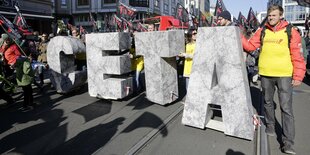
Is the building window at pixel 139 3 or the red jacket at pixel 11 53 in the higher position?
the building window at pixel 139 3

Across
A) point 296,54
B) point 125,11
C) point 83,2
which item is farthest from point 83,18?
point 296,54

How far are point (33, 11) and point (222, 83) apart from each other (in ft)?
83.9

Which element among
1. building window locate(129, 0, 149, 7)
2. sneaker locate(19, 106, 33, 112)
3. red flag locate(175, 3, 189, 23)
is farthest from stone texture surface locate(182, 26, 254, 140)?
building window locate(129, 0, 149, 7)

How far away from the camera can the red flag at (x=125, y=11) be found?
680 inches

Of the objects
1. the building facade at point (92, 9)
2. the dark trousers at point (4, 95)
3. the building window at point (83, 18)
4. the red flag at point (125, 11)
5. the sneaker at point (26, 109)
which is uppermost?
the building facade at point (92, 9)

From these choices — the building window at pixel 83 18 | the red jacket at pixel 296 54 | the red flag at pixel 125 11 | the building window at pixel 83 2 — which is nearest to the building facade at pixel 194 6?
the red flag at pixel 125 11

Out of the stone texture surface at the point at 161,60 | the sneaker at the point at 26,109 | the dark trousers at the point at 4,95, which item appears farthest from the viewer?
the dark trousers at the point at 4,95

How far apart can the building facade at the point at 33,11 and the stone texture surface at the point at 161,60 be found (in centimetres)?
1872

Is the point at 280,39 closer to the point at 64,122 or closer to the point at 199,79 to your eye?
the point at 199,79

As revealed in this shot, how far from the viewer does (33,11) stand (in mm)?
25547

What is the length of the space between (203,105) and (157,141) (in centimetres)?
104

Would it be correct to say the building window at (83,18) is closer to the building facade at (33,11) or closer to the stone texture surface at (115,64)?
the building facade at (33,11)

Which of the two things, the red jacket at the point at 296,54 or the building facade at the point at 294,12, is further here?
the building facade at the point at 294,12

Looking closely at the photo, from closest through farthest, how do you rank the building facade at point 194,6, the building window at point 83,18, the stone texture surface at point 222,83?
the stone texture surface at point 222,83, the building facade at point 194,6, the building window at point 83,18
